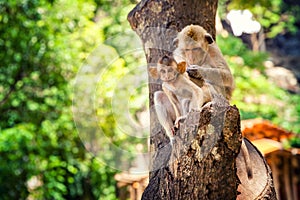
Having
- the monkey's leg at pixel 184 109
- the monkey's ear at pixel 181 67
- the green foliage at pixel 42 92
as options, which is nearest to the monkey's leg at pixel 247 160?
the monkey's leg at pixel 184 109

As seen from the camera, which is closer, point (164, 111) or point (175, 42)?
point (164, 111)

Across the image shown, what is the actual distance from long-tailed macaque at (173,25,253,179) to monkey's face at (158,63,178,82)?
7 centimetres

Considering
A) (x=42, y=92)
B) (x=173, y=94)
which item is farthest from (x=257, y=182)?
(x=42, y=92)

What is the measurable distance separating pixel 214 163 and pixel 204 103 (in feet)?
1.20

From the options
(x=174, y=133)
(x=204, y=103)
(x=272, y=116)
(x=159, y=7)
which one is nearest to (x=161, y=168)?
(x=174, y=133)

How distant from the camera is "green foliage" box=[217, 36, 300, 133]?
8.09m

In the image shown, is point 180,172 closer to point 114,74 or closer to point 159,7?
point 159,7

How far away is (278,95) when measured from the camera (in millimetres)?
8336

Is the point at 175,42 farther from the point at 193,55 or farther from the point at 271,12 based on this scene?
the point at 271,12

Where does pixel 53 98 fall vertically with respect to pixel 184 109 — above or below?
below

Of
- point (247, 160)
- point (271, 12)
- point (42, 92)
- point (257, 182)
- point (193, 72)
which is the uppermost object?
point (271, 12)

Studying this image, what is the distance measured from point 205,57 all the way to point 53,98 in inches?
186

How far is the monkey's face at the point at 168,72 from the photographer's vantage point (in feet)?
9.77

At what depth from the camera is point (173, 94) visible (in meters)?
3.03
